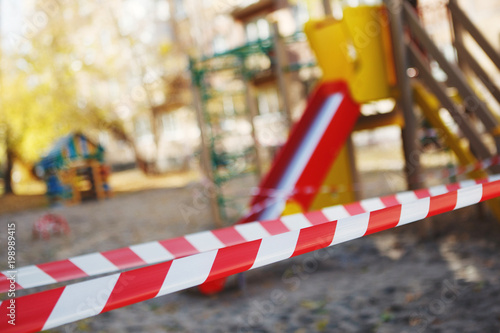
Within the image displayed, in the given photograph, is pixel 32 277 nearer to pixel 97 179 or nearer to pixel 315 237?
pixel 315 237

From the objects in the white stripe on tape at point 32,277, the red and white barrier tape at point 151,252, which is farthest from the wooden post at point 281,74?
the white stripe on tape at point 32,277

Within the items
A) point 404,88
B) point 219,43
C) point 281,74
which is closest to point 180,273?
point 404,88

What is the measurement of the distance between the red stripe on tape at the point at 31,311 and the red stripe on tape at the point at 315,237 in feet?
2.61

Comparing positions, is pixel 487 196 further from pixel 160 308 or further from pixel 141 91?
pixel 141 91

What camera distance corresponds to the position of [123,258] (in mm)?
2119

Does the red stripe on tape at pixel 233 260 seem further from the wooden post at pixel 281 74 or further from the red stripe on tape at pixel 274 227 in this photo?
the wooden post at pixel 281 74

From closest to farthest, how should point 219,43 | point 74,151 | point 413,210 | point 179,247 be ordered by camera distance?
1. point 413,210
2. point 179,247
3. point 74,151
4. point 219,43

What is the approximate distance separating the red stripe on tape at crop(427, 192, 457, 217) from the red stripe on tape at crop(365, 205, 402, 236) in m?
0.19

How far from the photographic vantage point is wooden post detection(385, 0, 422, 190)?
5406 millimetres

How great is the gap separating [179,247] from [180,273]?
0.94 m

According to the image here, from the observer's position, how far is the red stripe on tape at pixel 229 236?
7.98 feet

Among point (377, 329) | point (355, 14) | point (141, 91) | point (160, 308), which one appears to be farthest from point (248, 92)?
point (141, 91)

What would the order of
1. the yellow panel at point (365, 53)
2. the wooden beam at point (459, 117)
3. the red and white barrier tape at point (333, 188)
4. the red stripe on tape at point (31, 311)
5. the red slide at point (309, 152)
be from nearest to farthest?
the red stripe on tape at point (31, 311) → the red and white barrier tape at point (333, 188) → the wooden beam at point (459, 117) → the red slide at point (309, 152) → the yellow panel at point (365, 53)

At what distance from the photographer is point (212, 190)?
26.8 feet
